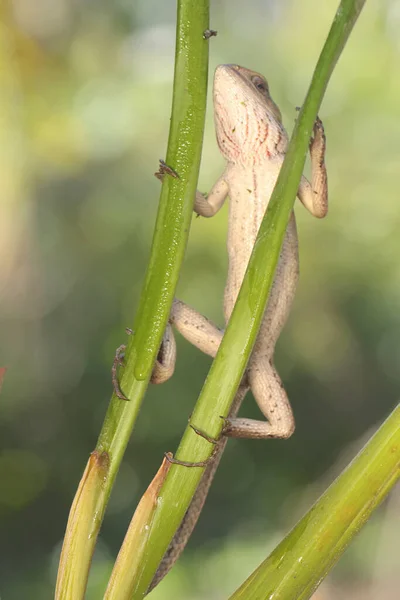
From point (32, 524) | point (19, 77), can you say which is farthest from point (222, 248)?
point (32, 524)

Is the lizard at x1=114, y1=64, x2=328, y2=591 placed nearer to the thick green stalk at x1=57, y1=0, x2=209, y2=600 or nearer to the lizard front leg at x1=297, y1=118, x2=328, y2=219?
the lizard front leg at x1=297, y1=118, x2=328, y2=219

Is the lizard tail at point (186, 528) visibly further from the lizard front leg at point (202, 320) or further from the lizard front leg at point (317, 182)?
the lizard front leg at point (317, 182)

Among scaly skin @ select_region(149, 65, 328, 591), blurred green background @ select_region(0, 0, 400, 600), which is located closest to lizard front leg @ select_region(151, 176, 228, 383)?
Answer: scaly skin @ select_region(149, 65, 328, 591)

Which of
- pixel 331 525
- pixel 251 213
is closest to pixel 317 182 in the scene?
pixel 251 213

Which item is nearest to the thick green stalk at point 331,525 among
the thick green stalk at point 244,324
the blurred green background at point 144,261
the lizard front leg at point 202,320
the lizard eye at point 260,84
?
the thick green stalk at point 244,324

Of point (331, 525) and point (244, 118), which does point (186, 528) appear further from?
point (244, 118)

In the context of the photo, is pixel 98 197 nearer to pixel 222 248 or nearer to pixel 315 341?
pixel 222 248
